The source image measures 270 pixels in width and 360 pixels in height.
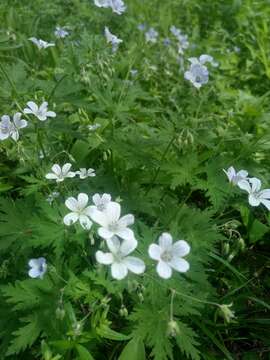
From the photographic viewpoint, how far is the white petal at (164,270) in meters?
1.53

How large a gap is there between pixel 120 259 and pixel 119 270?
6 cm

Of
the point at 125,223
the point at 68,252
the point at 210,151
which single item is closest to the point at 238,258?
the point at 210,151

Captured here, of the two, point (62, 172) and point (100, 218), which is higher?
point (100, 218)

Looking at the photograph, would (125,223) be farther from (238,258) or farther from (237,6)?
(237,6)

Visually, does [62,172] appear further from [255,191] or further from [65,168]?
A: [255,191]

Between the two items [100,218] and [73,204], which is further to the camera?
[73,204]

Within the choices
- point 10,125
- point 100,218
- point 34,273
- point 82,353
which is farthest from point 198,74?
point 82,353

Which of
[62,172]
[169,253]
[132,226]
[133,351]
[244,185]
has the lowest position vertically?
[133,351]

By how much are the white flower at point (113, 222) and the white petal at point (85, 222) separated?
0.20 m

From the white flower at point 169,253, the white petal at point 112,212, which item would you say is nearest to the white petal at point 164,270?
the white flower at point 169,253

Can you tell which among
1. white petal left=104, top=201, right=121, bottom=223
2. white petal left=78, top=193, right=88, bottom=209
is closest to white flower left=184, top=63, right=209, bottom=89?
white petal left=78, top=193, right=88, bottom=209

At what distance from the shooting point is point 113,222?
1684mm

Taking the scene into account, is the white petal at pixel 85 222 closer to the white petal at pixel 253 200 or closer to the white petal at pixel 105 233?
the white petal at pixel 105 233

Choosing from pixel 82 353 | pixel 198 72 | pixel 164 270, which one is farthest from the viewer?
pixel 198 72
